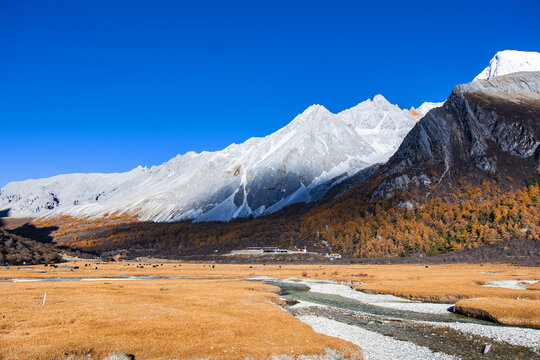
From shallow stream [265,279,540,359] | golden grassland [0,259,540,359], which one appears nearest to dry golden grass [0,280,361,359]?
golden grassland [0,259,540,359]

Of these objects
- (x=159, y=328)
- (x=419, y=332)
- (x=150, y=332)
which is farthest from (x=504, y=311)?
(x=150, y=332)

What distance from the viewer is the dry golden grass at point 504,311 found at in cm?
3828

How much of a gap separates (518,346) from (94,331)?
33.1 metres

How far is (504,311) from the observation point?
40.7 meters

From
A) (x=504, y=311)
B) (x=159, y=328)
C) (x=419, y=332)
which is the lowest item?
(x=419, y=332)

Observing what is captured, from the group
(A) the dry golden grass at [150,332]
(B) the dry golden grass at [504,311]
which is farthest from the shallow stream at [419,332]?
(A) the dry golden grass at [150,332]

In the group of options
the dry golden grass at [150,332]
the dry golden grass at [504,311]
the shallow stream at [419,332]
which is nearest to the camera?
the dry golden grass at [150,332]

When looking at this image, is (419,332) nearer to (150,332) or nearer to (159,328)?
(159,328)

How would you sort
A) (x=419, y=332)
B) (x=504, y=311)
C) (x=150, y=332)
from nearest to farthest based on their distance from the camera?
(x=150, y=332)
(x=419, y=332)
(x=504, y=311)

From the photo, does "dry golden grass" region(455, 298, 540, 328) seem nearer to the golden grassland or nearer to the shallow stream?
the golden grassland

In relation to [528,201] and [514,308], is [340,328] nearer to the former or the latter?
[514,308]

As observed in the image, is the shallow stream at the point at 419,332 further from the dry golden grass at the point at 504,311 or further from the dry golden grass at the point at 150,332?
the dry golden grass at the point at 150,332

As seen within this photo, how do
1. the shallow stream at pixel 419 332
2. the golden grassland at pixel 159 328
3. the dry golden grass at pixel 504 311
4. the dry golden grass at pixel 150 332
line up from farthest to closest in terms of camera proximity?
the dry golden grass at pixel 504 311 < the shallow stream at pixel 419 332 < the golden grassland at pixel 159 328 < the dry golden grass at pixel 150 332

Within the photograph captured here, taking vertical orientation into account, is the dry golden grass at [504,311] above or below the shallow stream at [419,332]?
above
